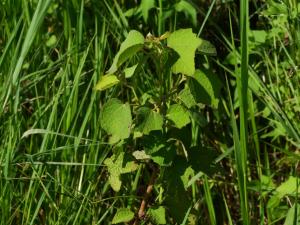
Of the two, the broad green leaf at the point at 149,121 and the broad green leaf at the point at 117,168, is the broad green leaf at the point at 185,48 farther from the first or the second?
the broad green leaf at the point at 117,168

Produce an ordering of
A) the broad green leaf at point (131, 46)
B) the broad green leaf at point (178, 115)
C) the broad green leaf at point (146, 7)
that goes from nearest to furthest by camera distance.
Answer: the broad green leaf at point (131, 46) → the broad green leaf at point (178, 115) → the broad green leaf at point (146, 7)

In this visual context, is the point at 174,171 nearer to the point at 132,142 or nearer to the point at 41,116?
the point at 132,142

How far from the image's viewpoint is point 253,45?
8.18 ft

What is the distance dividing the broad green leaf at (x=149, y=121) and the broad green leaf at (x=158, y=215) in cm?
23

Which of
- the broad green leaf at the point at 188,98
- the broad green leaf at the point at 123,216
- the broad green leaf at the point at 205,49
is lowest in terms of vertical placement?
the broad green leaf at the point at 123,216

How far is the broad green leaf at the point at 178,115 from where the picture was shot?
1597 millimetres

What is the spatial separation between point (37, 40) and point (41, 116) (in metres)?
0.40

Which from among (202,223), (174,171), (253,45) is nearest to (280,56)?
(253,45)

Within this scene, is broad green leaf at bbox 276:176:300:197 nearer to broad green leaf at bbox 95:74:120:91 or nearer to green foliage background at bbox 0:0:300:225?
green foliage background at bbox 0:0:300:225

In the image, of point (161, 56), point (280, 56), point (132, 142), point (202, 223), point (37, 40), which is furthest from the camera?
point (280, 56)

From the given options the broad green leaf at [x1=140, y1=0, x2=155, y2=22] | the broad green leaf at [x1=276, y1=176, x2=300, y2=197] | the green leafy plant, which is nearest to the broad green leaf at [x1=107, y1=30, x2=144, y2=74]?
the green leafy plant

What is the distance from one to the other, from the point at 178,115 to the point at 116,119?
0.46 feet

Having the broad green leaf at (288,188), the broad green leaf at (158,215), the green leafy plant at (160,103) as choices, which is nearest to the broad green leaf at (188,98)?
the green leafy plant at (160,103)

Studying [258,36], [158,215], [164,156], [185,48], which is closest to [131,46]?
[185,48]
